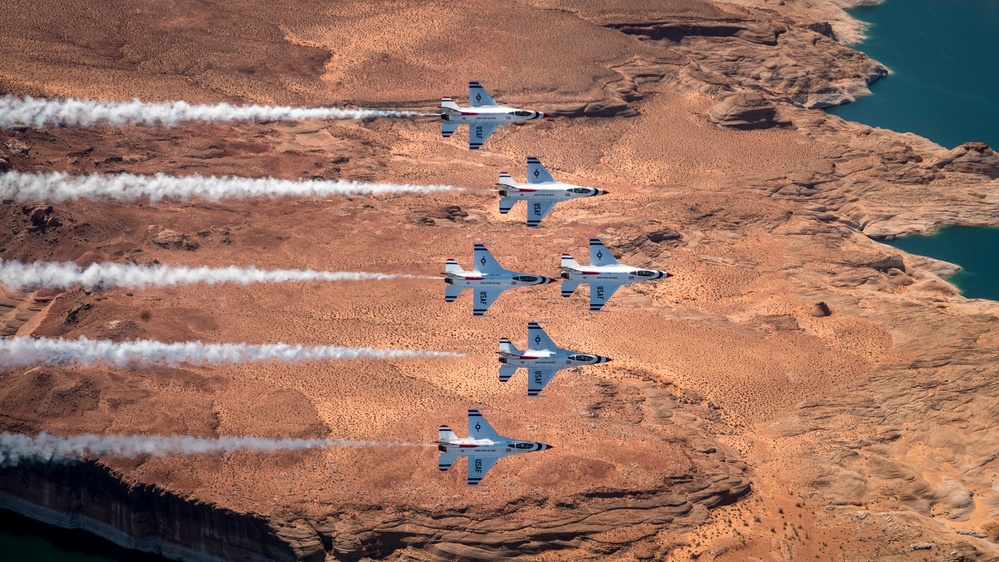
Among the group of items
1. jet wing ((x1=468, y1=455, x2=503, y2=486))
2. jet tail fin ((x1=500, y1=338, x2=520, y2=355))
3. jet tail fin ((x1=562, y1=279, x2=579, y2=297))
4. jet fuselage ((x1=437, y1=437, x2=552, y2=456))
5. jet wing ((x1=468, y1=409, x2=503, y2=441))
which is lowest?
jet wing ((x1=468, y1=455, x2=503, y2=486))

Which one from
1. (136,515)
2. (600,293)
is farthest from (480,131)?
(136,515)

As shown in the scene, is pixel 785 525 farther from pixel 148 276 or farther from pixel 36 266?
pixel 36 266

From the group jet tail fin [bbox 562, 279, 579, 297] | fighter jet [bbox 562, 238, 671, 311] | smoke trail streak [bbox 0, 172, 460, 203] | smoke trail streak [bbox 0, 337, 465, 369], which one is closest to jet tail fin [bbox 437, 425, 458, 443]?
smoke trail streak [bbox 0, 337, 465, 369]

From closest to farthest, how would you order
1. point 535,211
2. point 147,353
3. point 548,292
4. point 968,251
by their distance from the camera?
point 147,353, point 535,211, point 548,292, point 968,251

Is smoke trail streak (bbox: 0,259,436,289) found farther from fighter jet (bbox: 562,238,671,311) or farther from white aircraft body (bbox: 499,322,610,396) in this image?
white aircraft body (bbox: 499,322,610,396)

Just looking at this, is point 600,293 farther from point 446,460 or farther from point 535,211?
point 446,460

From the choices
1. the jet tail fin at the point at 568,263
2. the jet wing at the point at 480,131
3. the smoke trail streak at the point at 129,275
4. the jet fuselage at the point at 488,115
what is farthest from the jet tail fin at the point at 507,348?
the jet fuselage at the point at 488,115

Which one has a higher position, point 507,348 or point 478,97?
point 478,97

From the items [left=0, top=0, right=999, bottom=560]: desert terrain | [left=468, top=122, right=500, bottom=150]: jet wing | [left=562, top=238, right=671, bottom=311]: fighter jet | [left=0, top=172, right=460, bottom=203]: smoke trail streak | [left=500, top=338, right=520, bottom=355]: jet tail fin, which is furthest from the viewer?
[left=0, top=172, right=460, bottom=203]: smoke trail streak
